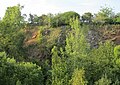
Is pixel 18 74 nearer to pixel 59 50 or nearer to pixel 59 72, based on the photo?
pixel 59 72

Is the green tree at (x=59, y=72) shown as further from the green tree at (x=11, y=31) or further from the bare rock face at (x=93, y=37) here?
the bare rock face at (x=93, y=37)

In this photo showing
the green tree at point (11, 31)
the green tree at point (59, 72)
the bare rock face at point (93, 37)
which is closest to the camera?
the green tree at point (59, 72)

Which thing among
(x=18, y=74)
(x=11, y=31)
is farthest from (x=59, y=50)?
(x=18, y=74)

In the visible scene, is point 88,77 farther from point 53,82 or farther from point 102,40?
point 102,40

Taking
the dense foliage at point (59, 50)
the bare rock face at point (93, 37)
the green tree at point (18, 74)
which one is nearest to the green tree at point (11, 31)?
the dense foliage at point (59, 50)

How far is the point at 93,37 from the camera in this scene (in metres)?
61.3

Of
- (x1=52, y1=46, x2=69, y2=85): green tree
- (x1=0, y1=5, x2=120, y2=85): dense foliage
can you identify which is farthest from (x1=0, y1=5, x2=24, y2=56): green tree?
(x1=52, y1=46, x2=69, y2=85): green tree

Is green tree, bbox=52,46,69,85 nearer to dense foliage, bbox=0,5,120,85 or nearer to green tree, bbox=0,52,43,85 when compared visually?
dense foliage, bbox=0,5,120,85

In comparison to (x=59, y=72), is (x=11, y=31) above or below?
above

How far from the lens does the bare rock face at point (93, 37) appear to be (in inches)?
2340

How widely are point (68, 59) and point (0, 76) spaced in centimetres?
719

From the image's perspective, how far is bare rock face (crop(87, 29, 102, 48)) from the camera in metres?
59.4

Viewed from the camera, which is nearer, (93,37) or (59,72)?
(59,72)

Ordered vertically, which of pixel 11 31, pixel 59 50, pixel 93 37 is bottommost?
pixel 59 50
